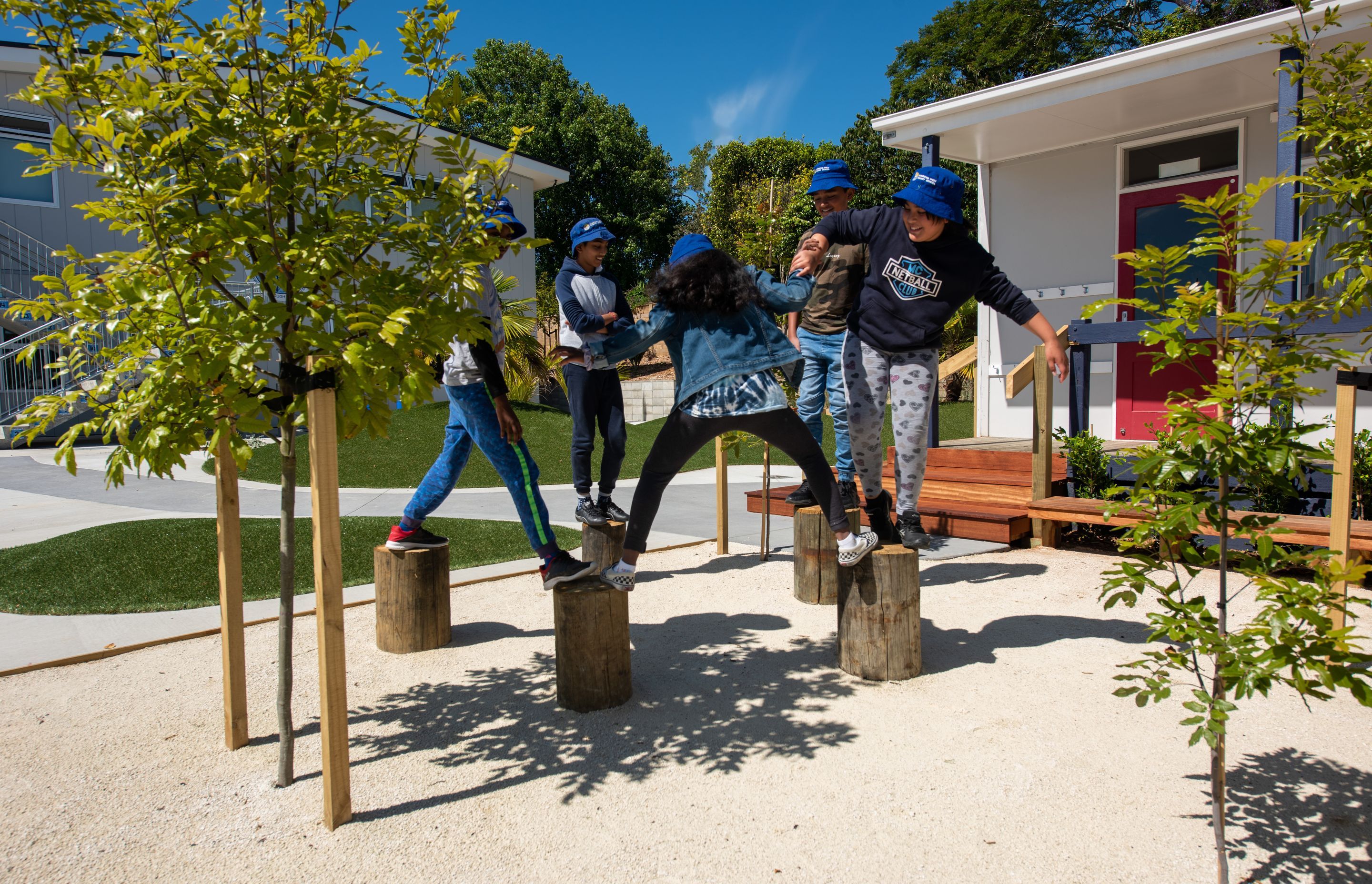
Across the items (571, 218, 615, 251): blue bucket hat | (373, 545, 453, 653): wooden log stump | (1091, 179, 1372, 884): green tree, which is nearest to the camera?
(1091, 179, 1372, 884): green tree

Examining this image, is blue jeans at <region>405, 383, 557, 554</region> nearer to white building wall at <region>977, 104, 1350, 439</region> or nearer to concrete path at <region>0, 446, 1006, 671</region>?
concrete path at <region>0, 446, 1006, 671</region>

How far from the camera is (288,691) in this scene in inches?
106

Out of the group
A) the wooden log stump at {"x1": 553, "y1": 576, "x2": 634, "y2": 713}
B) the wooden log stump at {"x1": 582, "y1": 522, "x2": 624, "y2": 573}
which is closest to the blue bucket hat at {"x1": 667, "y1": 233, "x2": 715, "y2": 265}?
the wooden log stump at {"x1": 553, "y1": 576, "x2": 634, "y2": 713}

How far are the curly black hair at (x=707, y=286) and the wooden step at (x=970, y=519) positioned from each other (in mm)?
2589

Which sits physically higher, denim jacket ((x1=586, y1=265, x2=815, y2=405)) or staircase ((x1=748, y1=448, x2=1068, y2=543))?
denim jacket ((x1=586, y1=265, x2=815, y2=405))

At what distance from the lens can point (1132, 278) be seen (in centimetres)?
874

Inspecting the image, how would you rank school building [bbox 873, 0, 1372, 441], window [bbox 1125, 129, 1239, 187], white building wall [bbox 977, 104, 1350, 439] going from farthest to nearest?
white building wall [bbox 977, 104, 1350, 439], window [bbox 1125, 129, 1239, 187], school building [bbox 873, 0, 1372, 441]

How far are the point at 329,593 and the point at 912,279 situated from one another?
2.80 m

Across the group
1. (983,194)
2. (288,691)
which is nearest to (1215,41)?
(983,194)

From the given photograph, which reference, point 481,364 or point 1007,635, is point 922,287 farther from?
point 481,364

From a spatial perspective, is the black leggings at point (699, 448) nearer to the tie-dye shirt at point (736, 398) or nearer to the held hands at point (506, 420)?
the tie-dye shirt at point (736, 398)

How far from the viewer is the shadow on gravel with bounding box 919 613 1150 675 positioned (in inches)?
147

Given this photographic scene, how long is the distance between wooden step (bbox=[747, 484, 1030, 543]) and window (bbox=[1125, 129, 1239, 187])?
462cm

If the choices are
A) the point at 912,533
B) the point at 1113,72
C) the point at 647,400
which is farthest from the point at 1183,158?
the point at 647,400
